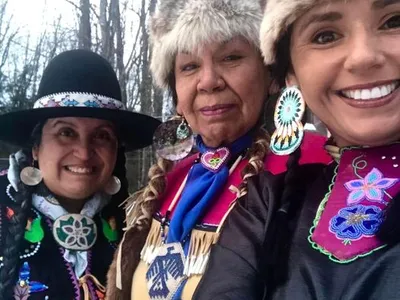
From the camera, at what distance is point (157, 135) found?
8.26 feet

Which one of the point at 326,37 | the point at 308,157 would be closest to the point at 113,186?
the point at 308,157

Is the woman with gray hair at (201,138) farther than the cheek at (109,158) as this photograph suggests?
No

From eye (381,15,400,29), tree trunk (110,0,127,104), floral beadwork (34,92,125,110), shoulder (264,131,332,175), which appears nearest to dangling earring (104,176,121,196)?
floral beadwork (34,92,125,110)

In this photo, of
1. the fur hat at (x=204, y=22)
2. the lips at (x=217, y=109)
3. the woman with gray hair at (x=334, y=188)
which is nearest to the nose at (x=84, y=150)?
the fur hat at (x=204, y=22)

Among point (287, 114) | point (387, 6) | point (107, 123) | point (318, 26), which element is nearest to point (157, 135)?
point (107, 123)

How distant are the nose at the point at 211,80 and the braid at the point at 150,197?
1.61ft

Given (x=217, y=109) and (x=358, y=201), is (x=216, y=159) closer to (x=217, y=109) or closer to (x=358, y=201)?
(x=217, y=109)

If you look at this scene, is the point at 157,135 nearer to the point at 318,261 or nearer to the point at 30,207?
the point at 30,207

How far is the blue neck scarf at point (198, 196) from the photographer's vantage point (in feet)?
6.64

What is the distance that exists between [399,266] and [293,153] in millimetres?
512

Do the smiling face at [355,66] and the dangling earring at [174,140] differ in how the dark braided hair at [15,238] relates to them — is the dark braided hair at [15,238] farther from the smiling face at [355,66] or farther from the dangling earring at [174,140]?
the smiling face at [355,66]

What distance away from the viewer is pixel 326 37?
141 centimetres

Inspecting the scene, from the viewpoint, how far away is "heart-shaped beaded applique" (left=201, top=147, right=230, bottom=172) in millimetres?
2109

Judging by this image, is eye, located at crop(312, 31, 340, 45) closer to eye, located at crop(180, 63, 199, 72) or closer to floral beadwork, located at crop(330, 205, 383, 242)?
floral beadwork, located at crop(330, 205, 383, 242)
